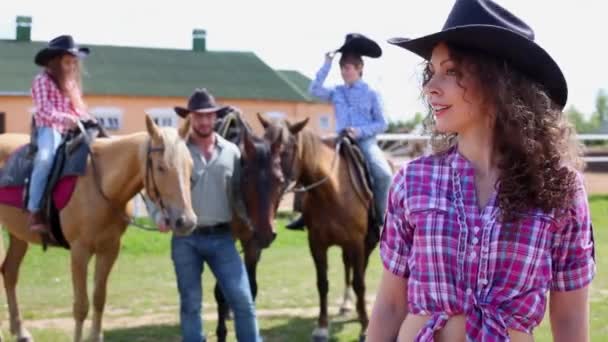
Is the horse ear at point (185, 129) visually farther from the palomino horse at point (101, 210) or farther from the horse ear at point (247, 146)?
the horse ear at point (247, 146)

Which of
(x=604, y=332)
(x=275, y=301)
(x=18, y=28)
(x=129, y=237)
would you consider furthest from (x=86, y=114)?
(x=18, y=28)

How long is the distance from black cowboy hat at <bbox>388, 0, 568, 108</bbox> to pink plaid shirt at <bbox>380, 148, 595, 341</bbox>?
0.96ft

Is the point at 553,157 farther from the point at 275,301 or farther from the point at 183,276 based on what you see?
the point at 275,301

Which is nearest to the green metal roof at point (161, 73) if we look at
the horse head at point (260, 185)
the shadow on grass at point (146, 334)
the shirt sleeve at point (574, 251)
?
the shadow on grass at point (146, 334)

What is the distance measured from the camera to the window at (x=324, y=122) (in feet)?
103

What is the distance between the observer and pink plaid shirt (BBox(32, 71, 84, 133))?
639 centimetres

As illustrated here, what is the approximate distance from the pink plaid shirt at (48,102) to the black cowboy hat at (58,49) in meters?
0.13

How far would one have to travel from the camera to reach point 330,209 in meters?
7.25

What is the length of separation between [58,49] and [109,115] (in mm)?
21935

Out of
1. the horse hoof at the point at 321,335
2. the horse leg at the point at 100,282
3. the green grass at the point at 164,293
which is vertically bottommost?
the green grass at the point at 164,293

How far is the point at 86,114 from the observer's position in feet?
22.0

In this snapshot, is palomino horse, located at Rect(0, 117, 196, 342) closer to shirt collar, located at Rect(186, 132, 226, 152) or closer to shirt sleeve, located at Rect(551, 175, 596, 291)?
shirt collar, located at Rect(186, 132, 226, 152)

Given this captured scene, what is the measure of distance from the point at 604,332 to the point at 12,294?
5368mm

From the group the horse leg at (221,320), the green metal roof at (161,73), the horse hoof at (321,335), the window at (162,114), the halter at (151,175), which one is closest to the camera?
the halter at (151,175)
